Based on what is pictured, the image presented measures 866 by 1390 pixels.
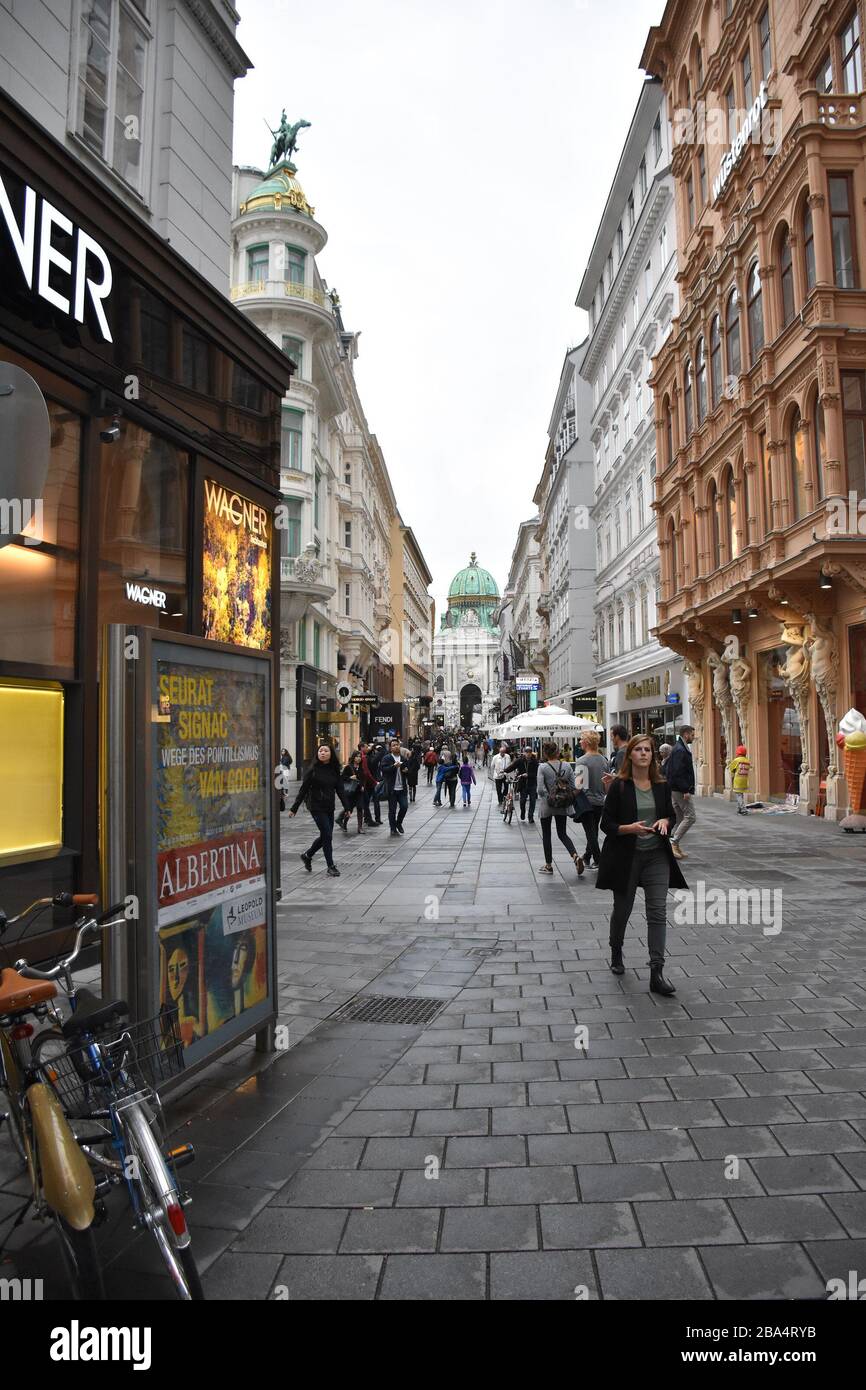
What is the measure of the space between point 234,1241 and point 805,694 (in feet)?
59.5

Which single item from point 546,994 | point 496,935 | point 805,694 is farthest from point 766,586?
point 546,994

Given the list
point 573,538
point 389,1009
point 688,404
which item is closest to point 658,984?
point 389,1009

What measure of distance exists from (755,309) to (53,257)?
61.6 feet

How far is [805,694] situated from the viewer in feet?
61.9

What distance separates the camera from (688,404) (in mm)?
26406

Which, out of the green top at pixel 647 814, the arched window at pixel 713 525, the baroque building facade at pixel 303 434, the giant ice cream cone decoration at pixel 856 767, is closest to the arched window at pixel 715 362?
the arched window at pixel 713 525

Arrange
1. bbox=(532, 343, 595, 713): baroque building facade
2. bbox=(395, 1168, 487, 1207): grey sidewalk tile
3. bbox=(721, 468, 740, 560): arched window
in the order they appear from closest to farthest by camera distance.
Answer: bbox=(395, 1168, 487, 1207): grey sidewalk tile → bbox=(721, 468, 740, 560): arched window → bbox=(532, 343, 595, 713): baroque building facade

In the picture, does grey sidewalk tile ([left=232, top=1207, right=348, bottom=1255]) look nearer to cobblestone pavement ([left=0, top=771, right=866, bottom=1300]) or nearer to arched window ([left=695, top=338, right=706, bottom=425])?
cobblestone pavement ([left=0, top=771, right=866, bottom=1300])

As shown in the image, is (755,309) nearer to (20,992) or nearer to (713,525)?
(713,525)

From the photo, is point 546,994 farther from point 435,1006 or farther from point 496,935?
point 496,935

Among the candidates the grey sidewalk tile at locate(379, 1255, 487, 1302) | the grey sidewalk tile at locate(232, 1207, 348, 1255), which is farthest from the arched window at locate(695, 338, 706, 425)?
the grey sidewalk tile at locate(379, 1255, 487, 1302)

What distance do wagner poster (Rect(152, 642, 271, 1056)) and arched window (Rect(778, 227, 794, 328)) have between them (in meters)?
18.4

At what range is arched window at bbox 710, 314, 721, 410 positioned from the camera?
76.2ft

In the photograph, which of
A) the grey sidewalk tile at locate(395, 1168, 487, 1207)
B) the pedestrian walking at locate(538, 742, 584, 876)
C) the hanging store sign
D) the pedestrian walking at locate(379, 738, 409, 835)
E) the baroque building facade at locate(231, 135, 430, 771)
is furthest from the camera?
the baroque building facade at locate(231, 135, 430, 771)
